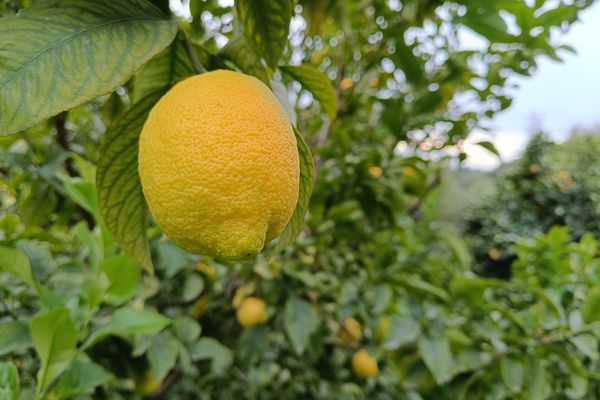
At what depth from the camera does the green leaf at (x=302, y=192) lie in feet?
1.33

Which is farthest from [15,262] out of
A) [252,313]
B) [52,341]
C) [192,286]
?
[252,313]

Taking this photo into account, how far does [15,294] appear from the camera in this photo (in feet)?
2.34

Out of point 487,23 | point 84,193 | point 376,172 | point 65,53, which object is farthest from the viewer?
point 376,172

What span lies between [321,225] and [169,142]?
91 centimetres

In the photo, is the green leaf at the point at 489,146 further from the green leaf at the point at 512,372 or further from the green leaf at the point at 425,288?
the green leaf at the point at 512,372

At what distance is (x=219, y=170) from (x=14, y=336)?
48cm

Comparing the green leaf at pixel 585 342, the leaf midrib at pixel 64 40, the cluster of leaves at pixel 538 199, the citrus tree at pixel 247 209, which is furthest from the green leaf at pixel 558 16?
the cluster of leaves at pixel 538 199

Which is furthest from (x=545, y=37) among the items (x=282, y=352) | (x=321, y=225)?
(x=282, y=352)

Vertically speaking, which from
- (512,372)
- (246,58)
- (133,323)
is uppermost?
(246,58)

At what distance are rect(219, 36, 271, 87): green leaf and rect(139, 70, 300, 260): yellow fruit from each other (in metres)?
0.08

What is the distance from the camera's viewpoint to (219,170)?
317 millimetres

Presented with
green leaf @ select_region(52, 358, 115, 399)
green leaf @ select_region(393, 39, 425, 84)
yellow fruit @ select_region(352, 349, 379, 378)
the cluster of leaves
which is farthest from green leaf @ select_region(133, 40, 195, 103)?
the cluster of leaves

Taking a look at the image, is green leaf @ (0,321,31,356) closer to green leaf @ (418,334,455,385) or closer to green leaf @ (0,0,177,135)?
green leaf @ (0,0,177,135)

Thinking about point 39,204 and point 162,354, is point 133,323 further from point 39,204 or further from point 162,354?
point 39,204
